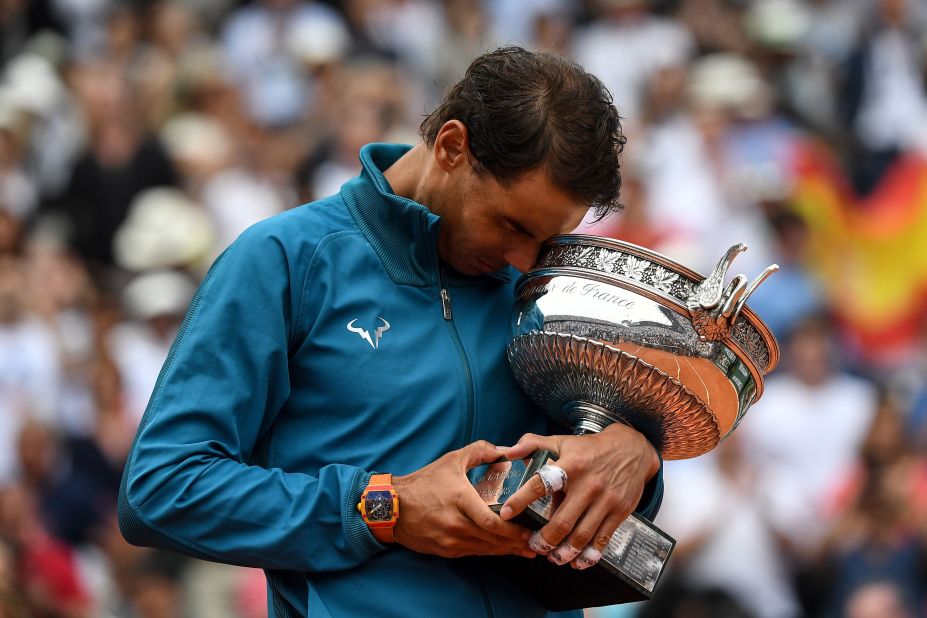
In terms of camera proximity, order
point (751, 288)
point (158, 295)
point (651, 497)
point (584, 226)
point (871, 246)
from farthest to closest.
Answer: point (871, 246)
point (158, 295)
point (584, 226)
point (651, 497)
point (751, 288)

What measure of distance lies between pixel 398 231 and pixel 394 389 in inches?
11.0

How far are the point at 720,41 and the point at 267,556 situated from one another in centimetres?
694

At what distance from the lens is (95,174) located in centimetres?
779

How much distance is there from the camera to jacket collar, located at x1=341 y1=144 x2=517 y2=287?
2324mm

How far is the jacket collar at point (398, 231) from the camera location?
2.32 m

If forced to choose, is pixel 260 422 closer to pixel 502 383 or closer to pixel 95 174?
pixel 502 383

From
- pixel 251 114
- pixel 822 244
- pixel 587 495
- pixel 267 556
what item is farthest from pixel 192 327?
pixel 251 114

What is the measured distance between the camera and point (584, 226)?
556cm

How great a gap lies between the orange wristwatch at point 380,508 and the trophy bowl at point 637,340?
33cm

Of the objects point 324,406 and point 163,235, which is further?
point 163,235

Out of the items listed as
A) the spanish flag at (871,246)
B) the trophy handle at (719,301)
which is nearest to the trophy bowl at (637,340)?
the trophy handle at (719,301)

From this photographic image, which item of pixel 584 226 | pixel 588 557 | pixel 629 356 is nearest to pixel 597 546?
pixel 588 557

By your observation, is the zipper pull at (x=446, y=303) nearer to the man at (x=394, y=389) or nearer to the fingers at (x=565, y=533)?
the man at (x=394, y=389)

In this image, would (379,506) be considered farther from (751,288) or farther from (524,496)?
(751,288)
